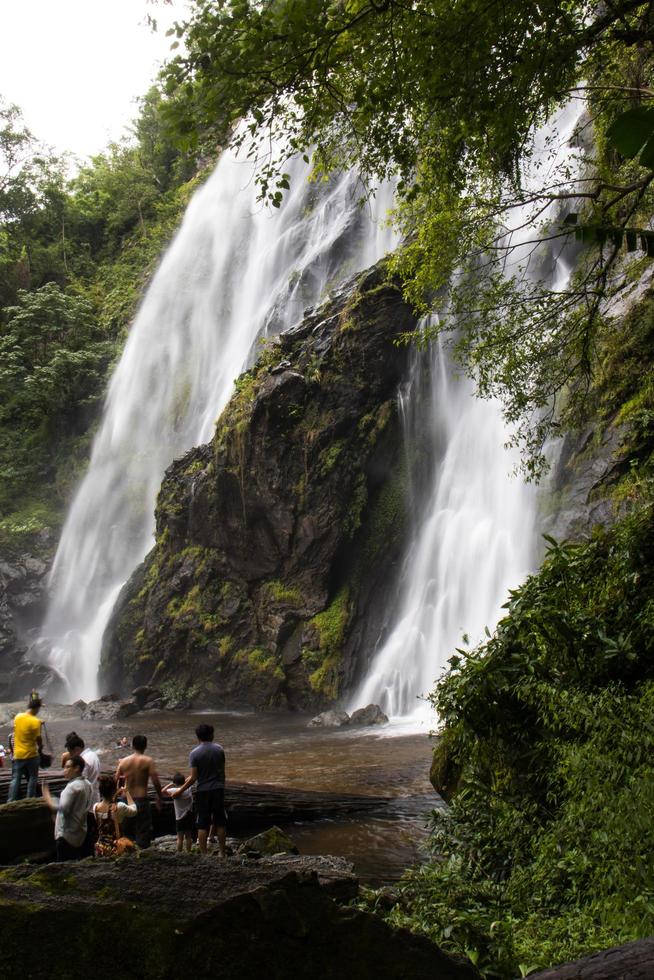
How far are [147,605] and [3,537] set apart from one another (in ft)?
36.4

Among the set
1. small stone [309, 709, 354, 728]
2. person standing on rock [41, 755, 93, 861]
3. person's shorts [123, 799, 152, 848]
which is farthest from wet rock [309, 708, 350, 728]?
person standing on rock [41, 755, 93, 861]

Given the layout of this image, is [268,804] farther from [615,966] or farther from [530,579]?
[615,966]

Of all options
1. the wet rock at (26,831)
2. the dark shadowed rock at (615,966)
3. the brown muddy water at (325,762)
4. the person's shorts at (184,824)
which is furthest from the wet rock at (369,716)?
the dark shadowed rock at (615,966)

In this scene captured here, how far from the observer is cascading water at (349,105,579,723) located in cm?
1580

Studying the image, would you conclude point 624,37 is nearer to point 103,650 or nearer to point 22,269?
point 103,650

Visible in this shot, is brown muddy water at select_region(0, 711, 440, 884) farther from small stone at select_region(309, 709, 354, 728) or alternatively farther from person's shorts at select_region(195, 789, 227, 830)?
person's shorts at select_region(195, 789, 227, 830)

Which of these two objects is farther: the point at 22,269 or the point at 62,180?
the point at 62,180

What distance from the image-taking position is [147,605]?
73.8 feet

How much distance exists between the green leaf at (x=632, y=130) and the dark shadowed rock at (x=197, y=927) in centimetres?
285

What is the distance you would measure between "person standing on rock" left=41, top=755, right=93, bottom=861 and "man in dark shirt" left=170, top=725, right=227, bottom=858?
118 centimetres

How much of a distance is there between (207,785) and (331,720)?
9.72 m

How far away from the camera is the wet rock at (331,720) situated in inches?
619

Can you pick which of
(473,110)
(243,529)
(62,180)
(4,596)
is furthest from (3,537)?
(473,110)

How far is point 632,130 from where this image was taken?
4.61ft
